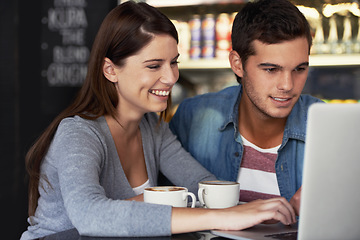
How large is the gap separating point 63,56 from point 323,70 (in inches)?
66.0

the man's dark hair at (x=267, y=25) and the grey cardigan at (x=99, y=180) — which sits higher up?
the man's dark hair at (x=267, y=25)

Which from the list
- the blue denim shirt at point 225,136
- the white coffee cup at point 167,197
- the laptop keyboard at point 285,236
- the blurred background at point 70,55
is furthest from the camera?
the blurred background at point 70,55

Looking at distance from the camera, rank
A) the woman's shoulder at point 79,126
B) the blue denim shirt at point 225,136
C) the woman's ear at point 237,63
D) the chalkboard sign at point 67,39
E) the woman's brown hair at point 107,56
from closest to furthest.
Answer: the woman's shoulder at point 79,126 → the woman's brown hair at point 107,56 → the blue denim shirt at point 225,136 → the woman's ear at point 237,63 → the chalkboard sign at point 67,39

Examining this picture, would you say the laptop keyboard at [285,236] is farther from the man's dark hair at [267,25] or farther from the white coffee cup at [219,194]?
the man's dark hair at [267,25]

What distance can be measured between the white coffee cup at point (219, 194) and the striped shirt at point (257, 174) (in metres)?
0.55

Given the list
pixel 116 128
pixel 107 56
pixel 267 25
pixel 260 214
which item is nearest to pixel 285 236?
pixel 260 214

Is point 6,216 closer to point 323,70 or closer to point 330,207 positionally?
point 323,70

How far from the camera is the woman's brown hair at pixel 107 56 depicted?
4.69 feet

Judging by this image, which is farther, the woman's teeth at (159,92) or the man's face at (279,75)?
the man's face at (279,75)

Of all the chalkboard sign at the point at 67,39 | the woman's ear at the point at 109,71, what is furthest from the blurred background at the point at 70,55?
the woman's ear at the point at 109,71

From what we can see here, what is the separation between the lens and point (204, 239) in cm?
100

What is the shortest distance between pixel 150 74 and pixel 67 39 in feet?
5.50

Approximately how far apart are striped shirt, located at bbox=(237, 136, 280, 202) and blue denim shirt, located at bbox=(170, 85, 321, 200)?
28 mm

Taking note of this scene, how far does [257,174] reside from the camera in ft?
5.78
